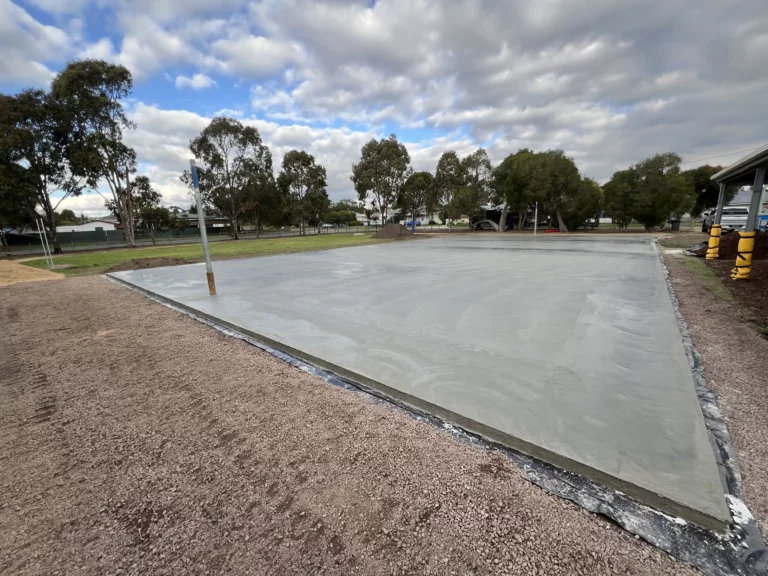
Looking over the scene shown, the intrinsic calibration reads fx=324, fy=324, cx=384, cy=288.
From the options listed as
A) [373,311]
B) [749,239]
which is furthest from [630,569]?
[749,239]

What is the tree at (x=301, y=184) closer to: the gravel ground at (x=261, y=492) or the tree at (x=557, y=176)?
the tree at (x=557, y=176)

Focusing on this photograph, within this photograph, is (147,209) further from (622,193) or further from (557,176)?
(622,193)

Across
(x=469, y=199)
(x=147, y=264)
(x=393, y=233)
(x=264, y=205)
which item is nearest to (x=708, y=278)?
(x=147, y=264)

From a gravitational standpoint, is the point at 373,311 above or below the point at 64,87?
below

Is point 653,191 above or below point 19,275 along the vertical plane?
above

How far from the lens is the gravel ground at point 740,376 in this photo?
1651 mm

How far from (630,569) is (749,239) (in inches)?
325

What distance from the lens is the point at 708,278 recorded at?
6.67 meters

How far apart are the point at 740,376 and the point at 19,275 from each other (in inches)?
600

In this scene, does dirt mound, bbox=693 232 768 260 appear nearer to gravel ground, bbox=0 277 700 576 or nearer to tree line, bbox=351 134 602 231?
gravel ground, bbox=0 277 700 576

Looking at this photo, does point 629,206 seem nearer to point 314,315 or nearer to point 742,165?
point 742,165

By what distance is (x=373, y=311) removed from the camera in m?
4.62

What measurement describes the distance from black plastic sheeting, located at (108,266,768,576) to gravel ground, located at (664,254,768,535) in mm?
57

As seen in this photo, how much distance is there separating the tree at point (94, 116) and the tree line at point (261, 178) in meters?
0.05
